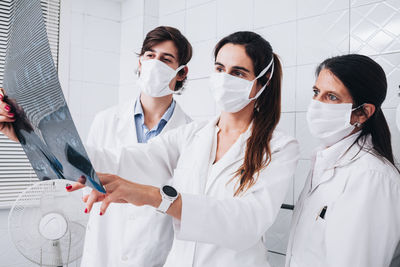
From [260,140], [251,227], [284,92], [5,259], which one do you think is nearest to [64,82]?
[5,259]

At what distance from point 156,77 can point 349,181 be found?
93 centimetres

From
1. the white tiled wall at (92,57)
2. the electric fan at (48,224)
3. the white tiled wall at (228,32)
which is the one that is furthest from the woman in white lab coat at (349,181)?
the white tiled wall at (92,57)

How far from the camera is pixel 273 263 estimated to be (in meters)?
1.84

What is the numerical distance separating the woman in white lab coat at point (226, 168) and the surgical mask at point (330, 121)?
15cm

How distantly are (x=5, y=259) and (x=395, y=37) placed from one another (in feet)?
8.69

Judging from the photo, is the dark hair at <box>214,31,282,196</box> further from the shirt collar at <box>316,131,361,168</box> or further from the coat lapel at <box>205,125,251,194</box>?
the shirt collar at <box>316,131,361,168</box>

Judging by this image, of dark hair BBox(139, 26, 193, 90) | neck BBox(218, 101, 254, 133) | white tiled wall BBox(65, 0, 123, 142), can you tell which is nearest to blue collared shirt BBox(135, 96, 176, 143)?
dark hair BBox(139, 26, 193, 90)

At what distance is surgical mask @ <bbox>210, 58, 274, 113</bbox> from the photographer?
4.05 feet

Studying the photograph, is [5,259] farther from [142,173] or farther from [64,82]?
[142,173]

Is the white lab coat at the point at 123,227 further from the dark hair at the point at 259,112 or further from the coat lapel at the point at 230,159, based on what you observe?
the dark hair at the point at 259,112

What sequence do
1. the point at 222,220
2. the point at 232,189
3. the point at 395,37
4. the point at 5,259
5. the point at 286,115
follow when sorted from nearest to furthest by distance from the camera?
the point at 222,220
the point at 232,189
the point at 395,37
the point at 286,115
the point at 5,259

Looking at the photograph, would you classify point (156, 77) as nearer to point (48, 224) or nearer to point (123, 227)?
point (123, 227)

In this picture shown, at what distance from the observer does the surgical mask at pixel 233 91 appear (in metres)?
1.23

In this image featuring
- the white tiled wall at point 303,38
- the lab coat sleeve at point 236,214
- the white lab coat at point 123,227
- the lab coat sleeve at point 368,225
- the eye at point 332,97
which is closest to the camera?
the lab coat sleeve at point 236,214
